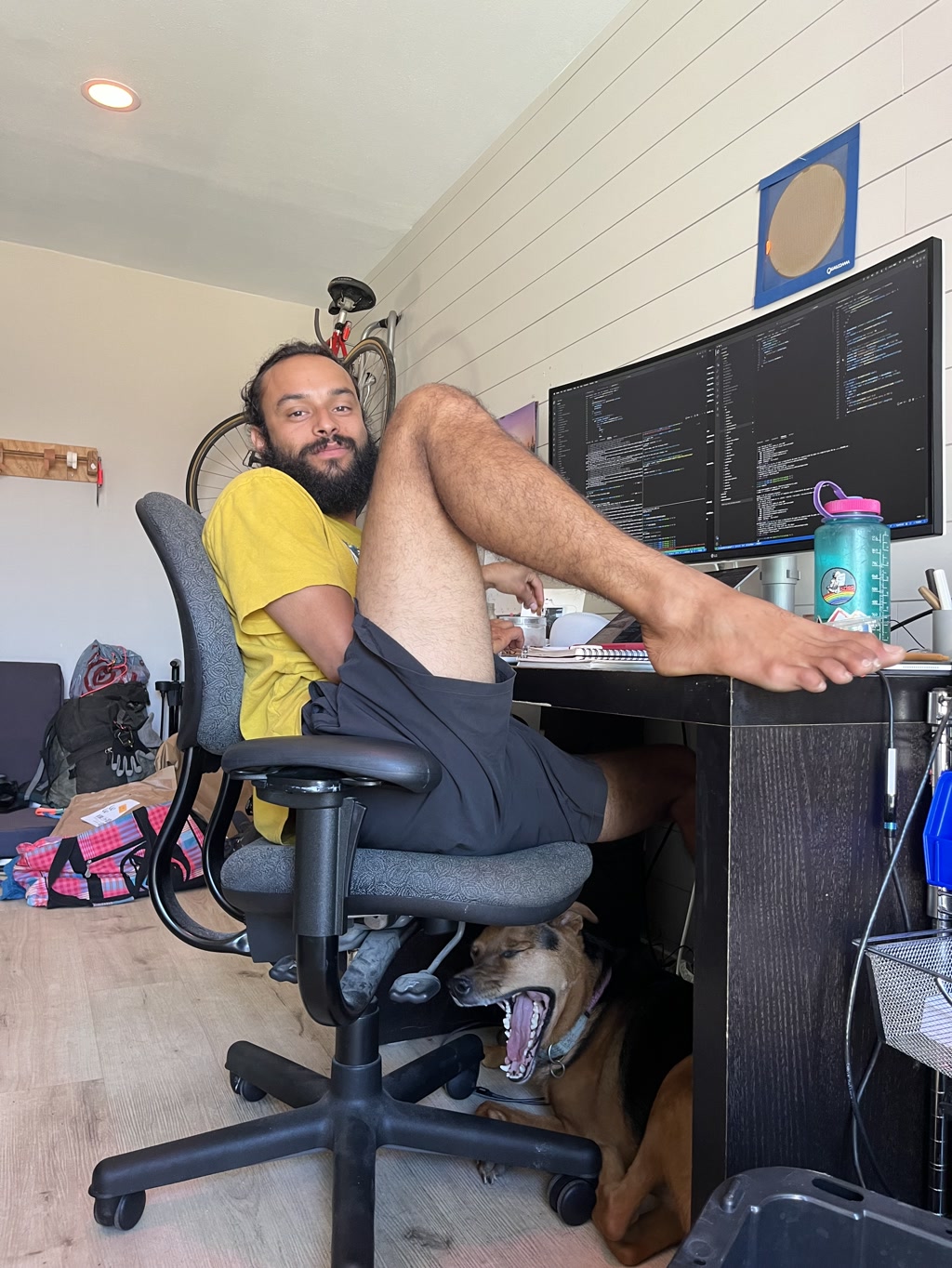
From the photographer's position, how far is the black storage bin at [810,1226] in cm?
63

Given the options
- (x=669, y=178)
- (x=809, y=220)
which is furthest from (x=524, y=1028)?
(x=669, y=178)

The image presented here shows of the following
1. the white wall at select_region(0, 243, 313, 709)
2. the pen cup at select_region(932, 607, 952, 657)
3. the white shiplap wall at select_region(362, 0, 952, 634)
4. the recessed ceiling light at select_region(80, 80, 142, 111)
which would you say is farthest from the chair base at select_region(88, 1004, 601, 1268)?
the white wall at select_region(0, 243, 313, 709)

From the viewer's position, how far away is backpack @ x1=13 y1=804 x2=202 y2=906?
8.43ft

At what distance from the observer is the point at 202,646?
43.5 inches

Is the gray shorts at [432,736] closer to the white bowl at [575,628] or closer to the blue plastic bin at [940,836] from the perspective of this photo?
the blue plastic bin at [940,836]

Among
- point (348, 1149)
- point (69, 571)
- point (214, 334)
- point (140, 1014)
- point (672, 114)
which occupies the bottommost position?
point (140, 1014)

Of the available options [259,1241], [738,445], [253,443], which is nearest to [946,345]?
[738,445]

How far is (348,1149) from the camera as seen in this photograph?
1.09m

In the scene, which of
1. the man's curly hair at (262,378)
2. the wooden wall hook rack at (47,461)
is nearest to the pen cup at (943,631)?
the man's curly hair at (262,378)

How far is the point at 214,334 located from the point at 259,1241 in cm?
407

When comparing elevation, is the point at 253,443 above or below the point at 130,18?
below

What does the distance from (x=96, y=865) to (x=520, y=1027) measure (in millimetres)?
1761

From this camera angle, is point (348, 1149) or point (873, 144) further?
point (873, 144)

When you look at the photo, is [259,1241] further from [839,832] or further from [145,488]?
[145,488]
